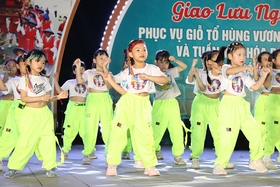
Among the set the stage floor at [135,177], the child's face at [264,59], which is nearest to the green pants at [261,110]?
the child's face at [264,59]

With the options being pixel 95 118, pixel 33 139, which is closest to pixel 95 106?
pixel 95 118

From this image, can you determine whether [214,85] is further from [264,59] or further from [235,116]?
[235,116]

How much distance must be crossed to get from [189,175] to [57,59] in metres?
3.75

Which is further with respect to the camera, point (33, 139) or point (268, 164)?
point (268, 164)

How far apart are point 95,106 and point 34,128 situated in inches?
60.2

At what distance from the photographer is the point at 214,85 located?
6492mm

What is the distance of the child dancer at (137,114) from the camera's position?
5398 millimetres

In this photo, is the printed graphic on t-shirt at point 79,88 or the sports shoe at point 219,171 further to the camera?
the printed graphic on t-shirt at point 79,88

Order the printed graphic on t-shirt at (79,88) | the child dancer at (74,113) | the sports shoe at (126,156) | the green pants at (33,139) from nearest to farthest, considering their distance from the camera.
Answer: the green pants at (33,139) → the sports shoe at (126,156) → the child dancer at (74,113) → the printed graphic on t-shirt at (79,88)

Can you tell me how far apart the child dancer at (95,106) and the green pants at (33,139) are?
1270 millimetres

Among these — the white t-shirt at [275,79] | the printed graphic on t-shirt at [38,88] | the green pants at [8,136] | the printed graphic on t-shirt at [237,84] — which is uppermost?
the white t-shirt at [275,79]

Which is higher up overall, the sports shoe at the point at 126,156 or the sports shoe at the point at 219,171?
the sports shoe at the point at 219,171

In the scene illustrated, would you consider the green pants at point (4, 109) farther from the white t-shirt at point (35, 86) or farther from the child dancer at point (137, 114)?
the child dancer at point (137, 114)

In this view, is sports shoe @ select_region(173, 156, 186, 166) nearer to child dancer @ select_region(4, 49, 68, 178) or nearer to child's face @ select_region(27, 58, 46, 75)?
child dancer @ select_region(4, 49, 68, 178)
